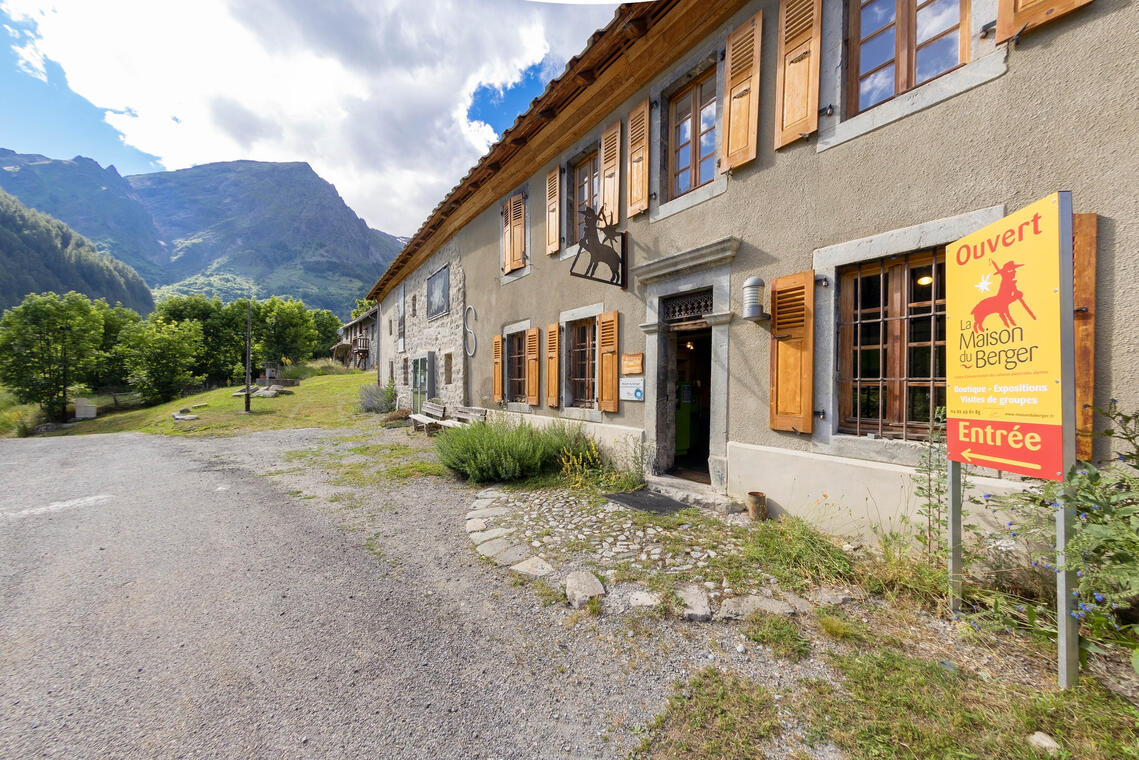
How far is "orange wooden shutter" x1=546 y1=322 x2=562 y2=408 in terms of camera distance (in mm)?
7215

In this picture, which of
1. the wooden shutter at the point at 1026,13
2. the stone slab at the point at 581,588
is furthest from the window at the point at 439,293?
the wooden shutter at the point at 1026,13

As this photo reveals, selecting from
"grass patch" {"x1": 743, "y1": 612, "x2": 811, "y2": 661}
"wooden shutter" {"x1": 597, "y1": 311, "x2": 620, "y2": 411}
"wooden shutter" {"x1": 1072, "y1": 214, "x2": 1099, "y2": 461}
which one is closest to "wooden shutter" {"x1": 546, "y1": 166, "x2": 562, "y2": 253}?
"wooden shutter" {"x1": 597, "y1": 311, "x2": 620, "y2": 411}

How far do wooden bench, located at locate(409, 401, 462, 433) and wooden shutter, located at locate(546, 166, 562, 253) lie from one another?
5.09 metres

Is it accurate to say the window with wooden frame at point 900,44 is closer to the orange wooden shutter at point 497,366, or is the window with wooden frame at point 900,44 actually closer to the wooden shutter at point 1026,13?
the wooden shutter at point 1026,13

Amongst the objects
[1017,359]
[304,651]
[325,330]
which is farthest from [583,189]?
[325,330]

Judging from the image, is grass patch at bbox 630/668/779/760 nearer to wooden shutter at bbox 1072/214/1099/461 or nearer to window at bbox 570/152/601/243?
wooden shutter at bbox 1072/214/1099/461

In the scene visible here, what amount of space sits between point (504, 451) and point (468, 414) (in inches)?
160

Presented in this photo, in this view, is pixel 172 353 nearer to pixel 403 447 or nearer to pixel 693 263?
pixel 403 447

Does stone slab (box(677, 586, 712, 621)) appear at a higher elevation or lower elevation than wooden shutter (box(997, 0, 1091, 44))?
lower

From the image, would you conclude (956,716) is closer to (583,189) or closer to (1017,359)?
(1017,359)

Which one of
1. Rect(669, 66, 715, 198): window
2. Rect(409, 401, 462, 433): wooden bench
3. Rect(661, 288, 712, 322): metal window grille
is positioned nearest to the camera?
Rect(669, 66, 715, 198): window

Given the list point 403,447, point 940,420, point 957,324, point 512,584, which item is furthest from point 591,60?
point 403,447

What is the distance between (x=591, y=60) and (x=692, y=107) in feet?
5.61

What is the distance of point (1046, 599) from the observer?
2.50m
